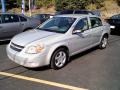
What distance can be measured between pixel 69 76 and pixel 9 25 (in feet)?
16.5

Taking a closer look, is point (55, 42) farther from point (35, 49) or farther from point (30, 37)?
point (30, 37)

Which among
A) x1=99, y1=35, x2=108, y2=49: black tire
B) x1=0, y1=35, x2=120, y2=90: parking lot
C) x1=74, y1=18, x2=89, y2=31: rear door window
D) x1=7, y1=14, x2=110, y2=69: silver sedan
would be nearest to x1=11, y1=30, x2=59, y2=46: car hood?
x1=7, y1=14, x2=110, y2=69: silver sedan

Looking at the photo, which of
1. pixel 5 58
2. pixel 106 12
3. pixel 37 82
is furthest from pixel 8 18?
pixel 106 12

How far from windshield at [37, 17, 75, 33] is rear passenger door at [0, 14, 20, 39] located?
277 cm

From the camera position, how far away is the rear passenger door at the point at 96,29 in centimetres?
820

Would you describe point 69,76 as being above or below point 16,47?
below

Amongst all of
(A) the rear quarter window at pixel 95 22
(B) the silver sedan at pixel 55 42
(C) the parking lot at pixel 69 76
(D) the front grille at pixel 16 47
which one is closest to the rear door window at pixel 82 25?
(B) the silver sedan at pixel 55 42

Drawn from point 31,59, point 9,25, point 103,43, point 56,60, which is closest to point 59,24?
point 56,60

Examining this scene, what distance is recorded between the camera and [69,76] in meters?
6.04

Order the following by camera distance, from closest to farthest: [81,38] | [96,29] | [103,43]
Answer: [81,38], [96,29], [103,43]

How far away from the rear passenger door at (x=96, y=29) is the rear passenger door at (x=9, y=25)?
3.75m

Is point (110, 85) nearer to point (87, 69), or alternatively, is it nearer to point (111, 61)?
point (87, 69)

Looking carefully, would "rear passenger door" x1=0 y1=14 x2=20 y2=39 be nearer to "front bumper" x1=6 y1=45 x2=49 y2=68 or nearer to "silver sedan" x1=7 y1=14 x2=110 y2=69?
"silver sedan" x1=7 y1=14 x2=110 y2=69

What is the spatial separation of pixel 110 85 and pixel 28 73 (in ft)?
7.37
